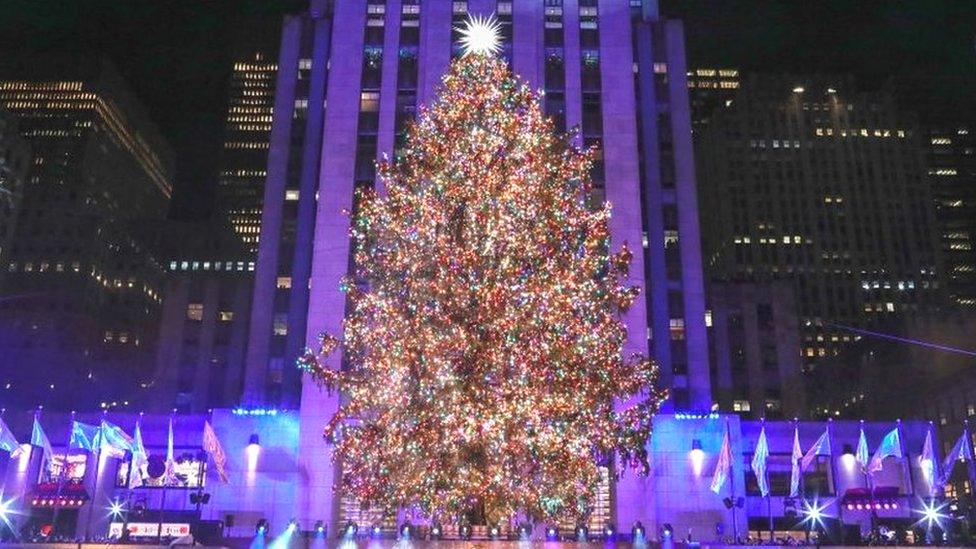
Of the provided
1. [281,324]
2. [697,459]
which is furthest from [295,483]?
[697,459]

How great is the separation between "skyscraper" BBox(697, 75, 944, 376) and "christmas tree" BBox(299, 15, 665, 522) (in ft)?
422

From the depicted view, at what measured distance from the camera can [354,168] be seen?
58.1 metres

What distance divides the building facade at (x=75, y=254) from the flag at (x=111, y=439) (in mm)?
77318

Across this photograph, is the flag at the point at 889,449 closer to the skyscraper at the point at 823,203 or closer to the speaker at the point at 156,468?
the speaker at the point at 156,468

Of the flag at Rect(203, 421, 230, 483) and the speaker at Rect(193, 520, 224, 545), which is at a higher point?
the flag at Rect(203, 421, 230, 483)

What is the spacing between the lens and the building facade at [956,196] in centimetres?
18462

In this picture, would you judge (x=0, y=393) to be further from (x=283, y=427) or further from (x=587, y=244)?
(x=587, y=244)

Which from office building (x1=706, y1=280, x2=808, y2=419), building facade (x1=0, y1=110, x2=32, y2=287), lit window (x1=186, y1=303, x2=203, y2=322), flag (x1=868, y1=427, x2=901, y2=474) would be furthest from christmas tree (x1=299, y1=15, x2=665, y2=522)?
building facade (x1=0, y1=110, x2=32, y2=287)

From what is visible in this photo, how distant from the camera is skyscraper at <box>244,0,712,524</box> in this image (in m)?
57.8

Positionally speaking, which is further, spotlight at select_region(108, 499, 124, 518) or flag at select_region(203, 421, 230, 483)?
spotlight at select_region(108, 499, 124, 518)

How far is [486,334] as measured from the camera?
27.4 meters

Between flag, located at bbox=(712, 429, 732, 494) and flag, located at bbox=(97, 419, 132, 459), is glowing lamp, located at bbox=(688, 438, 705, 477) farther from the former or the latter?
flag, located at bbox=(97, 419, 132, 459)

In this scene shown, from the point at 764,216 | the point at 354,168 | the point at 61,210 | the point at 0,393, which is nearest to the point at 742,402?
the point at 354,168

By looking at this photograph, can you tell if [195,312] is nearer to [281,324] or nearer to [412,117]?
[281,324]
